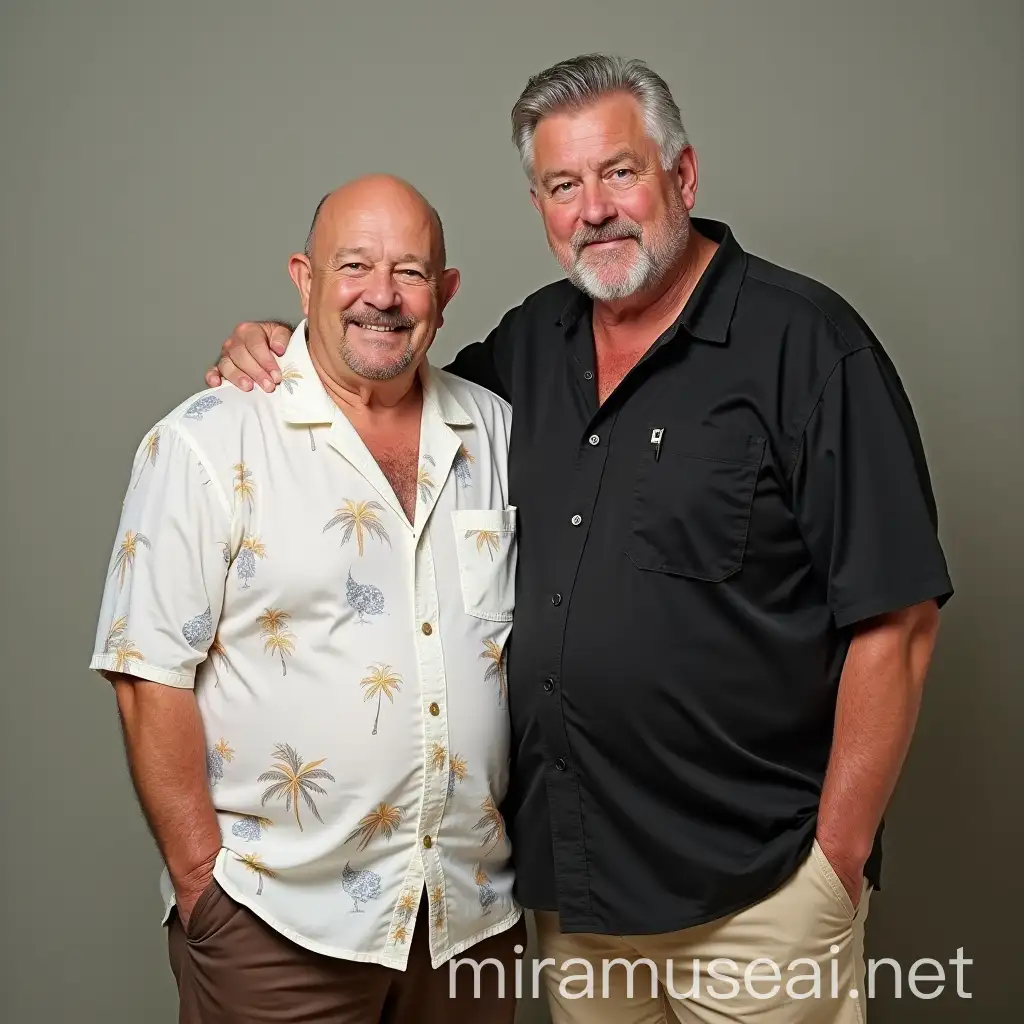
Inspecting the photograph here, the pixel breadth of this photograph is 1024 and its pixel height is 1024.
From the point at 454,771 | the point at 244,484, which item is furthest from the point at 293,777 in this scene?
the point at 244,484

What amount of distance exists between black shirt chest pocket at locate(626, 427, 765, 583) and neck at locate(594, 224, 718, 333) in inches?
11.3

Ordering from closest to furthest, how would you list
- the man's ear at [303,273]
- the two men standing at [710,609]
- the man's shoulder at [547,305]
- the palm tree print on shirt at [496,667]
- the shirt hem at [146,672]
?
the shirt hem at [146,672] → the two men standing at [710,609] → the palm tree print on shirt at [496,667] → the man's ear at [303,273] → the man's shoulder at [547,305]

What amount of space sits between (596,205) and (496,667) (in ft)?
2.66

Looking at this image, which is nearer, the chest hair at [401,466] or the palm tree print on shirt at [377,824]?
the palm tree print on shirt at [377,824]

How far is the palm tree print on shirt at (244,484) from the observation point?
6.73 feet

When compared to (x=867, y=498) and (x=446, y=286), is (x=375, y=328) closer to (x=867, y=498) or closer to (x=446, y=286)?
(x=446, y=286)

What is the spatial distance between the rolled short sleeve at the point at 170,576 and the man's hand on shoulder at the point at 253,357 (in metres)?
0.20

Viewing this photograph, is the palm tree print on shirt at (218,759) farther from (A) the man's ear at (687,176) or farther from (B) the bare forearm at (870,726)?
(A) the man's ear at (687,176)

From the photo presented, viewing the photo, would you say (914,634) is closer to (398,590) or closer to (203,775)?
(398,590)

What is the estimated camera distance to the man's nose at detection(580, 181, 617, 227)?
2244mm

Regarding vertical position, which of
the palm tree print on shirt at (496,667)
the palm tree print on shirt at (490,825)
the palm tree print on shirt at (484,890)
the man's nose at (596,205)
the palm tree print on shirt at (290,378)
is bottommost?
the palm tree print on shirt at (484,890)

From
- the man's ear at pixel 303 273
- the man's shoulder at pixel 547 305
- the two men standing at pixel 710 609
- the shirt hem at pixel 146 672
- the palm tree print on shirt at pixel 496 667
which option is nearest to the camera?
the shirt hem at pixel 146 672

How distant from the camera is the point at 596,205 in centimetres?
225

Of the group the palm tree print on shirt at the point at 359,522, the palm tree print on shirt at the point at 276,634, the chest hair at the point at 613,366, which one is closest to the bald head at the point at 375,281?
the palm tree print on shirt at the point at 359,522
